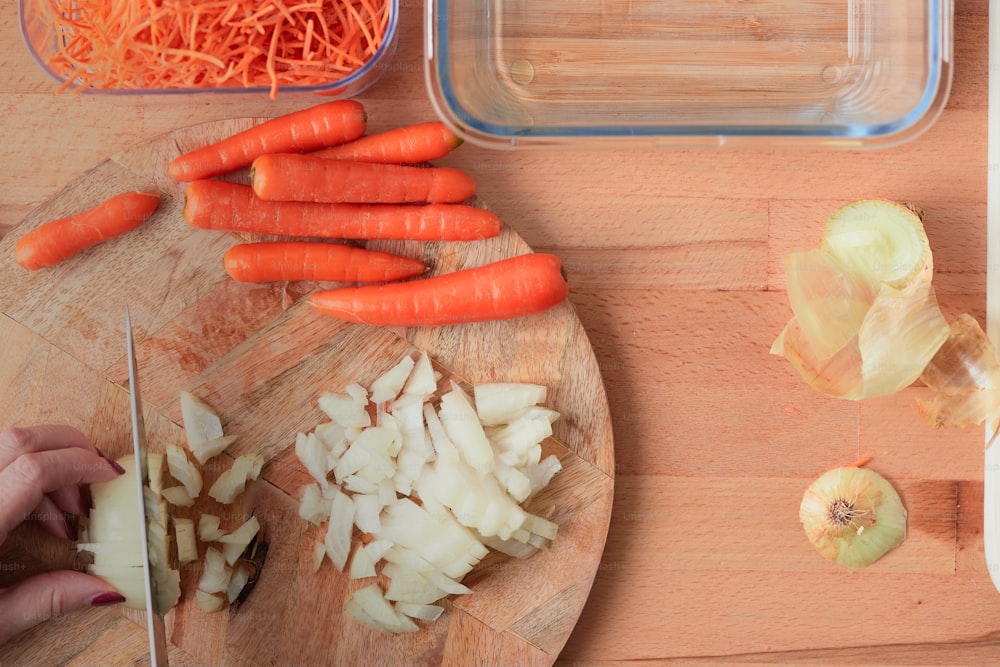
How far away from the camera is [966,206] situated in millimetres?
1355

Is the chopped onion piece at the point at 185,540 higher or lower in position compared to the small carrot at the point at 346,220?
lower

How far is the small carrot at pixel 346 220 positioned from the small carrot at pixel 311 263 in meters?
0.03

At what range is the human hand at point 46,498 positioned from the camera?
1.16 metres

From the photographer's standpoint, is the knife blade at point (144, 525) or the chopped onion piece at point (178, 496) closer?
the knife blade at point (144, 525)

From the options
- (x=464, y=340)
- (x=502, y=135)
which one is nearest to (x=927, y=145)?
(x=502, y=135)

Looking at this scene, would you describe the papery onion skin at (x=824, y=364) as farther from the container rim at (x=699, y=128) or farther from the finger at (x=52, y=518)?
the finger at (x=52, y=518)

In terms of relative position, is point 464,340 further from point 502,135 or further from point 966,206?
point 966,206

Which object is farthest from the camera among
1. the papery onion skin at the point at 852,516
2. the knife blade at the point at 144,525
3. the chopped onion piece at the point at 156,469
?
Answer: the papery onion skin at the point at 852,516

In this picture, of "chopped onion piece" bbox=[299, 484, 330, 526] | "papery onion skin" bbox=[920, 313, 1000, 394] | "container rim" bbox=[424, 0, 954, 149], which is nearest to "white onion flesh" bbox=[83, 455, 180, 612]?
"chopped onion piece" bbox=[299, 484, 330, 526]

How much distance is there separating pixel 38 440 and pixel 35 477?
0.06m

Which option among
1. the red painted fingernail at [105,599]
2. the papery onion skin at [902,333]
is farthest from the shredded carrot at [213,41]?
the papery onion skin at [902,333]

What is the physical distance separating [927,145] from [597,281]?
60cm

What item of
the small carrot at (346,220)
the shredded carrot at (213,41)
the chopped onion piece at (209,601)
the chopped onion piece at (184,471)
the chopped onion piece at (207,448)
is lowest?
the chopped onion piece at (209,601)

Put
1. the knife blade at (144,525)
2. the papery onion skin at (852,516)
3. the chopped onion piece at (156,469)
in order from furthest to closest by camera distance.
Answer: the papery onion skin at (852,516) < the chopped onion piece at (156,469) < the knife blade at (144,525)
